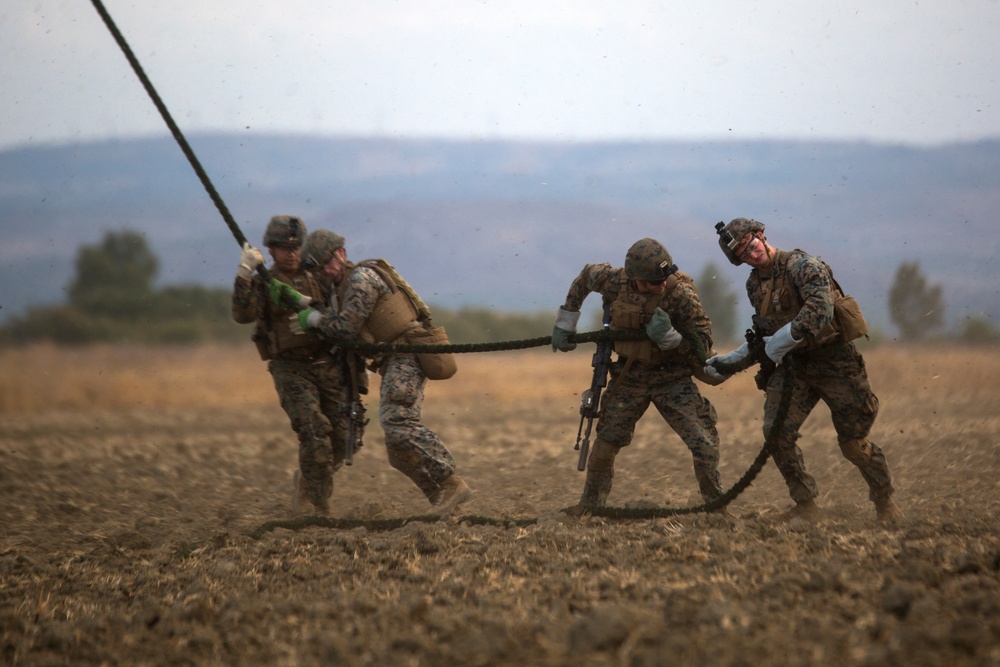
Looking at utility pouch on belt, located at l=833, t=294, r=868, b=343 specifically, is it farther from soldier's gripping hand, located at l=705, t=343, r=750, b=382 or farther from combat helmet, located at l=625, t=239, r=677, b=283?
combat helmet, located at l=625, t=239, r=677, b=283

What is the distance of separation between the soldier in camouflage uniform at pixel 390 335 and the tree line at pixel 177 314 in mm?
15050

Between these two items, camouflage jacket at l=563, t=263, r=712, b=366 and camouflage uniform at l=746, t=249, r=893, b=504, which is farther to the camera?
camouflage jacket at l=563, t=263, r=712, b=366

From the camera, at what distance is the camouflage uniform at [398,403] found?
790 cm

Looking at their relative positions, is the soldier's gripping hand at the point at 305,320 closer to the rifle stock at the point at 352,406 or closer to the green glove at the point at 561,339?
the rifle stock at the point at 352,406

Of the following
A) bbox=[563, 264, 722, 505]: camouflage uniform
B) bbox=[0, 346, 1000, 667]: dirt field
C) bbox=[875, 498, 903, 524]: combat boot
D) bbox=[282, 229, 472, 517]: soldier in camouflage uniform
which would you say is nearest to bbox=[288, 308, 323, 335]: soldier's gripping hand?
bbox=[282, 229, 472, 517]: soldier in camouflage uniform

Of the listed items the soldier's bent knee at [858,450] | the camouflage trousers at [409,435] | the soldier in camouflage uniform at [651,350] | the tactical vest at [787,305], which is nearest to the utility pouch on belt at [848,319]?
the tactical vest at [787,305]

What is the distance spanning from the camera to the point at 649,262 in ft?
24.2

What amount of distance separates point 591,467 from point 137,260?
39.8 m

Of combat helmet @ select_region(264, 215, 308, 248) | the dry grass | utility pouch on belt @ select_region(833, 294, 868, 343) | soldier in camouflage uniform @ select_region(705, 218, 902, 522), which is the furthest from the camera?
the dry grass

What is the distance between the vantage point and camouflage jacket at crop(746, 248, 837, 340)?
702 centimetres

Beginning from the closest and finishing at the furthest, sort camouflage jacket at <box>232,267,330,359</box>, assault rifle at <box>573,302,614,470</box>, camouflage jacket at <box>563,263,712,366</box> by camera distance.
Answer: camouflage jacket at <box>563,263,712,366</box>
assault rifle at <box>573,302,614,470</box>
camouflage jacket at <box>232,267,330,359</box>

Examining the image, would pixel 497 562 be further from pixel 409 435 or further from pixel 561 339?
pixel 561 339

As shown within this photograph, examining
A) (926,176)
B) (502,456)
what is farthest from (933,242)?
(502,456)

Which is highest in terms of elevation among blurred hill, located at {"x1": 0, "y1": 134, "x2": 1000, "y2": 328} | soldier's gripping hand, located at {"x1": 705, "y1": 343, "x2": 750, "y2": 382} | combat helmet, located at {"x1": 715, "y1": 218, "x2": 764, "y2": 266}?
blurred hill, located at {"x1": 0, "y1": 134, "x2": 1000, "y2": 328}
